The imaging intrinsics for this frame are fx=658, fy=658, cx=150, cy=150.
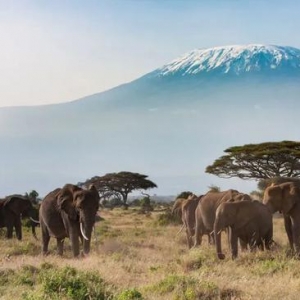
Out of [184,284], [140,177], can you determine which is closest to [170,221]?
[184,284]

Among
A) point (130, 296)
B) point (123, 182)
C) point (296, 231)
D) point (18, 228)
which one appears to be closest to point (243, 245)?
Result: point (296, 231)

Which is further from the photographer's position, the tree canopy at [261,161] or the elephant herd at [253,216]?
the tree canopy at [261,161]

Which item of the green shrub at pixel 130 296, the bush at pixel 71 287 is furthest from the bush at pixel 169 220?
the green shrub at pixel 130 296

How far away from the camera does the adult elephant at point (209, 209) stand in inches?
654

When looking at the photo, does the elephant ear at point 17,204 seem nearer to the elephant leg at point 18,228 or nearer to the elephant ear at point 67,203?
the elephant leg at point 18,228

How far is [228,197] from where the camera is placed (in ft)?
53.6

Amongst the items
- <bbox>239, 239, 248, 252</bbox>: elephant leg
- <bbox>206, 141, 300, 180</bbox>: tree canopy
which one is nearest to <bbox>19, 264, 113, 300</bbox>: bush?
<bbox>239, 239, 248, 252</bbox>: elephant leg

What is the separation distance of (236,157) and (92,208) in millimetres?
33521

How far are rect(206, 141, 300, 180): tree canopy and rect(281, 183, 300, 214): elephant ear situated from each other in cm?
2989

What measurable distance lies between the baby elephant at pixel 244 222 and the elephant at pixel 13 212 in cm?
1056

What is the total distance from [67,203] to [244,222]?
4157 millimetres

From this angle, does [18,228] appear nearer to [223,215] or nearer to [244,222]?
[223,215]

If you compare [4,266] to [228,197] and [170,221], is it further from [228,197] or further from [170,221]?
[170,221]

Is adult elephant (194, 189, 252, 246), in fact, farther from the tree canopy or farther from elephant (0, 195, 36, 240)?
the tree canopy
